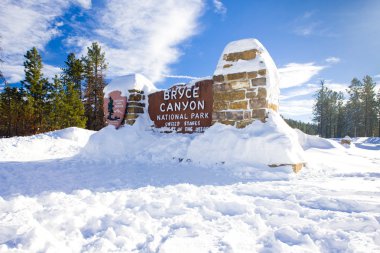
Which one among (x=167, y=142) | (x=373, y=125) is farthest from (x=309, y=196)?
(x=373, y=125)

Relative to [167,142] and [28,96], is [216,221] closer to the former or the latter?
[167,142]

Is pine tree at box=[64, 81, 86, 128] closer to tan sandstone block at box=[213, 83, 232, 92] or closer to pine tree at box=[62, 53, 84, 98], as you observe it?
pine tree at box=[62, 53, 84, 98]

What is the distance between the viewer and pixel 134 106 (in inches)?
262

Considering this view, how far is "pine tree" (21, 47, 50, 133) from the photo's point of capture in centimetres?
2438

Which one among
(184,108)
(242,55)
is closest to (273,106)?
(242,55)

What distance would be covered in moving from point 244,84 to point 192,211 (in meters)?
3.40

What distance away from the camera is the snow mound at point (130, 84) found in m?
6.86

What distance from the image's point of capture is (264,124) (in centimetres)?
458

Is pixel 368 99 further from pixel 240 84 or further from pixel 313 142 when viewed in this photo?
Answer: pixel 240 84

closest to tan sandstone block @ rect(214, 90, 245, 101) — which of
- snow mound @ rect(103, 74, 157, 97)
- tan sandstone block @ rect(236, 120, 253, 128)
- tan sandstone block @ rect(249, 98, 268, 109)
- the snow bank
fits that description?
tan sandstone block @ rect(249, 98, 268, 109)

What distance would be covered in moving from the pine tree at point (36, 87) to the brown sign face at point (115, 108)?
20973 millimetres

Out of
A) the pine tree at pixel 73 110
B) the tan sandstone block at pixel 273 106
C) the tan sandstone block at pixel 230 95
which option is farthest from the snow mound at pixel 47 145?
the pine tree at pixel 73 110

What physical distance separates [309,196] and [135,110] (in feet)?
16.7

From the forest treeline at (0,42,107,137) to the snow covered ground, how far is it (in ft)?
68.4
